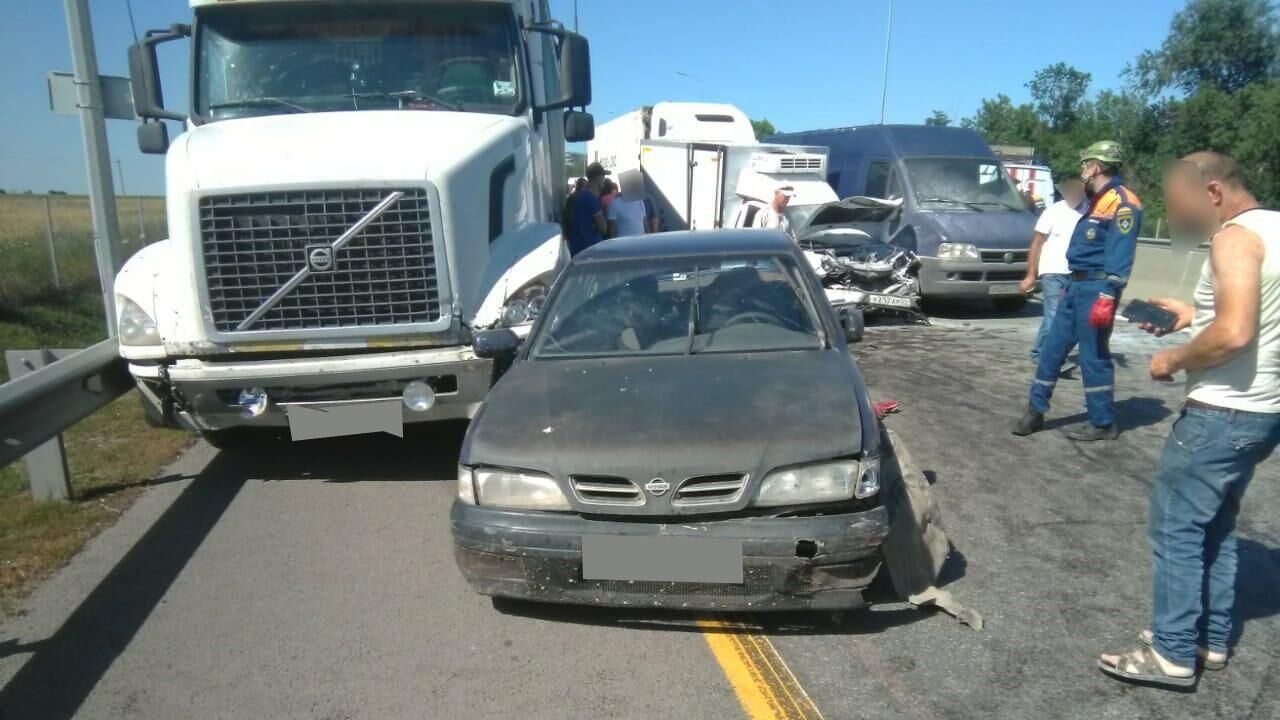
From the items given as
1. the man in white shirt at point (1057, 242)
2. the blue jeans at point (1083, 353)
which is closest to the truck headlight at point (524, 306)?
the blue jeans at point (1083, 353)

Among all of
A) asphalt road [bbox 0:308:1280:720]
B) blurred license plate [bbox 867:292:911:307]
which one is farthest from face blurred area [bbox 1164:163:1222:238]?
blurred license plate [bbox 867:292:911:307]

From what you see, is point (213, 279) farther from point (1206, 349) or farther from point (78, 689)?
point (1206, 349)

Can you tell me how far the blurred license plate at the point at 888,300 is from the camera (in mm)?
11289

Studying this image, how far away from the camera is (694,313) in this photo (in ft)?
15.8

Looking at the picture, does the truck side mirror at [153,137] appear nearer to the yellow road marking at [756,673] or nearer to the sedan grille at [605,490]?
the sedan grille at [605,490]

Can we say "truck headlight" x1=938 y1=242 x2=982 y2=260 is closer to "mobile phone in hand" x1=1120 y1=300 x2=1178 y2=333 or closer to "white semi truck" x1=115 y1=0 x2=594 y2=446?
"white semi truck" x1=115 y1=0 x2=594 y2=446

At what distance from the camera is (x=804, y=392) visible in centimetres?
401

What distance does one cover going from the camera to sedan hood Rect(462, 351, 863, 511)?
11.6ft

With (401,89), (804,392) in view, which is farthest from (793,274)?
(401,89)

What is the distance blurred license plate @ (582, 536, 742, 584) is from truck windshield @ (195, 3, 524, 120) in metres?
3.88

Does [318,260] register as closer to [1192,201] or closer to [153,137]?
[153,137]

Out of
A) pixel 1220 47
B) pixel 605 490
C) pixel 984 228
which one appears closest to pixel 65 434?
pixel 605 490

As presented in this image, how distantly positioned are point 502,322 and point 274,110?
7.63 feet

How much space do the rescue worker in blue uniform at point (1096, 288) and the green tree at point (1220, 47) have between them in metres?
54.8
